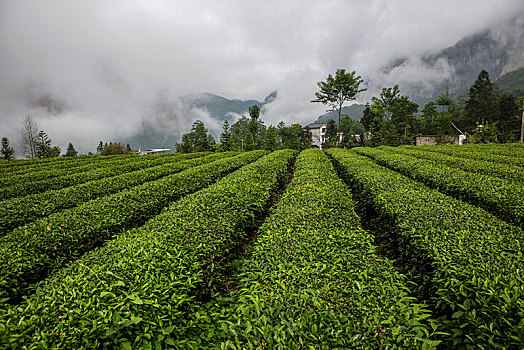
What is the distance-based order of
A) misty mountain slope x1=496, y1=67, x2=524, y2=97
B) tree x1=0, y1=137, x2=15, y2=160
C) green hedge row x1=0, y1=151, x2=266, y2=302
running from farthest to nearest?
misty mountain slope x1=496, y1=67, x2=524, y2=97 < tree x1=0, y1=137, x2=15, y2=160 < green hedge row x1=0, y1=151, x2=266, y2=302

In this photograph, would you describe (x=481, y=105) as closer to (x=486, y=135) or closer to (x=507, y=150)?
(x=486, y=135)

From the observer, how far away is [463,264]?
2594 millimetres

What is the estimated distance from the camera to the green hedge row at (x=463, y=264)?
6.52 feet

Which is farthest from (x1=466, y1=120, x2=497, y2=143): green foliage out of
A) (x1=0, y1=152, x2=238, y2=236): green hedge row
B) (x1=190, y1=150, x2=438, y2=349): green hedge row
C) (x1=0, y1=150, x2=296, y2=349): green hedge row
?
(x1=0, y1=152, x2=238, y2=236): green hedge row

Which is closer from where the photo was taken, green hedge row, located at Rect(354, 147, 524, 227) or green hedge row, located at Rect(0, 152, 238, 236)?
green hedge row, located at Rect(354, 147, 524, 227)

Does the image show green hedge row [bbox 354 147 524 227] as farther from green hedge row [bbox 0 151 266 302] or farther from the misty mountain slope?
the misty mountain slope

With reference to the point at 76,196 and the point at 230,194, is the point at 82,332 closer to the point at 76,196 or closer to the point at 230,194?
the point at 230,194

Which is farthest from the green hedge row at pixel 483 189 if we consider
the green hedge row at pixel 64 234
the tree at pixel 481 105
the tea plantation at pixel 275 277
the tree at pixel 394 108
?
the tree at pixel 481 105

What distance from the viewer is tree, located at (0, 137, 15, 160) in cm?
4162

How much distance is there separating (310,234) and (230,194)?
106 inches

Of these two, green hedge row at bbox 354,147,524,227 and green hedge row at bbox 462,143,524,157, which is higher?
green hedge row at bbox 462,143,524,157

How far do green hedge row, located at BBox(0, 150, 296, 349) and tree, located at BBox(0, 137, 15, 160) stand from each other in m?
58.2

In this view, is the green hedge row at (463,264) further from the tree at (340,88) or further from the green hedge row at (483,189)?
the tree at (340,88)

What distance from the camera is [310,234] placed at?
134 inches
